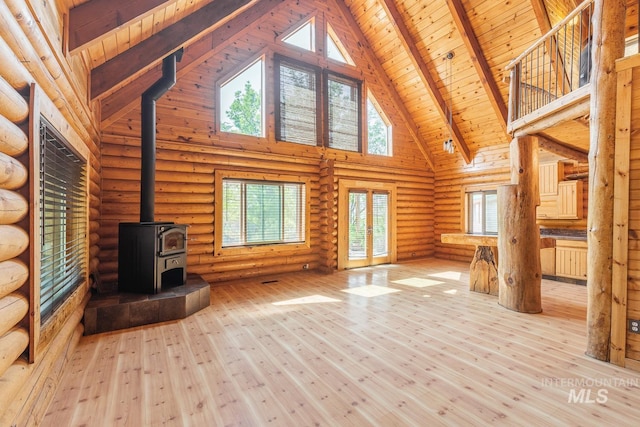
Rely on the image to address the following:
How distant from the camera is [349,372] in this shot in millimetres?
2494

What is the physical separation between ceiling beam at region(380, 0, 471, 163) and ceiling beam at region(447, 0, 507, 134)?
1.05 meters

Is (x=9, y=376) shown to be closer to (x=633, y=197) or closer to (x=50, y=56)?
(x=50, y=56)

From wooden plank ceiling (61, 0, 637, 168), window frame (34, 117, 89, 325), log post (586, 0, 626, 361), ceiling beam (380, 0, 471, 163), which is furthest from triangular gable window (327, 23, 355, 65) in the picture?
window frame (34, 117, 89, 325)

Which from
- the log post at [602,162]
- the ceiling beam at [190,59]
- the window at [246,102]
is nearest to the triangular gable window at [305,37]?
the ceiling beam at [190,59]

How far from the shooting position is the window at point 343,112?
7.21 m

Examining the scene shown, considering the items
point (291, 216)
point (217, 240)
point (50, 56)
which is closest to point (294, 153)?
point (291, 216)

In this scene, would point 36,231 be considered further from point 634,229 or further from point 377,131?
point 377,131

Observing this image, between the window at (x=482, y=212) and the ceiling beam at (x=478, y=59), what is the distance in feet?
6.51

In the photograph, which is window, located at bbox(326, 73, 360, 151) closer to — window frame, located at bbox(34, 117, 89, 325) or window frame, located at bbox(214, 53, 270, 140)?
window frame, located at bbox(214, 53, 270, 140)

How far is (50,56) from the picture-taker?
7.21 feet

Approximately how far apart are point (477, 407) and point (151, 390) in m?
2.42

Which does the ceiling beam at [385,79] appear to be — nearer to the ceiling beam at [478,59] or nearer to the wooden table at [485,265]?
the ceiling beam at [478,59]

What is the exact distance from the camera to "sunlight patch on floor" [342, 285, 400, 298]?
500 centimetres

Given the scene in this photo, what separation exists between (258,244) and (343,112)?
397 centimetres
